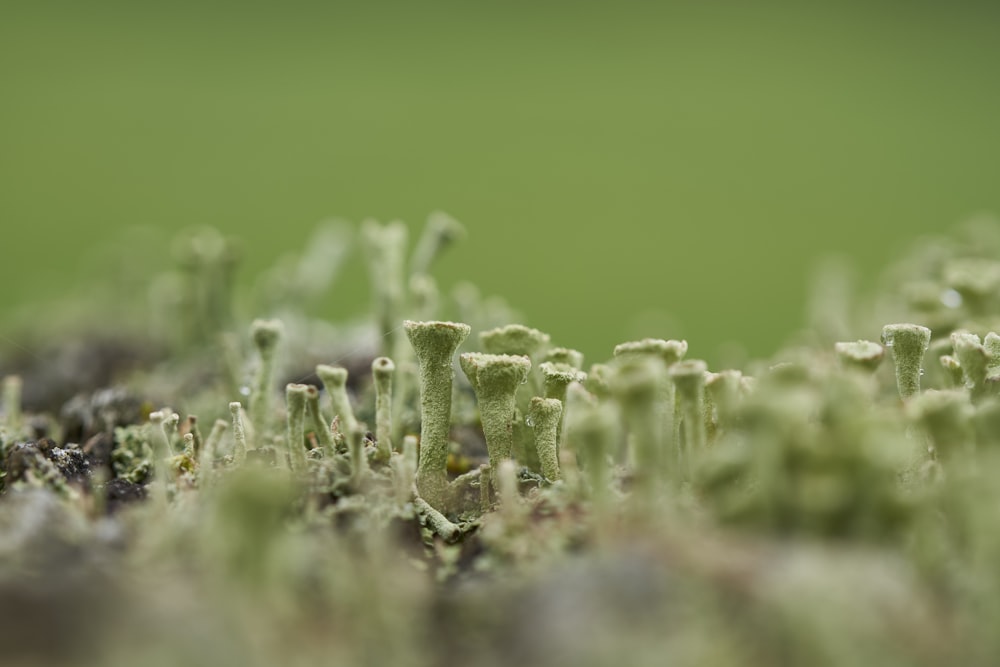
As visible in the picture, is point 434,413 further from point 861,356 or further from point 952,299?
point 952,299

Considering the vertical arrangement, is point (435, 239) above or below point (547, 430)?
above

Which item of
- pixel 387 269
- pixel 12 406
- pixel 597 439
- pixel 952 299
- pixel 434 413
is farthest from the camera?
pixel 387 269

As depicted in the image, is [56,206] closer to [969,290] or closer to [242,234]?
[242,234]

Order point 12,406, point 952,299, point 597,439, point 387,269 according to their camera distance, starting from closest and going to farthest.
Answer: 1. point 597,439
2. point 12,406
3. point 952,299
4. point 387,269

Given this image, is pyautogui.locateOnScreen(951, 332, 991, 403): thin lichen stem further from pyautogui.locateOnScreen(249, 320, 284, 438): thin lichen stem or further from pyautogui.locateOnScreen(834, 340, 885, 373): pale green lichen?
pyautogui.locateOnScreen(249, 320, 284, 438): thin lichen stem

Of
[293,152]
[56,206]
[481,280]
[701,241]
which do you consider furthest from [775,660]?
[293,152]

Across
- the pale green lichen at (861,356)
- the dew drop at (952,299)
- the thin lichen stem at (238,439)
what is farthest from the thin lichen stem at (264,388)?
the dew drop at (952,299)

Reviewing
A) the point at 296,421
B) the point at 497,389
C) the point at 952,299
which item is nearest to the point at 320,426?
the point at 296,421
